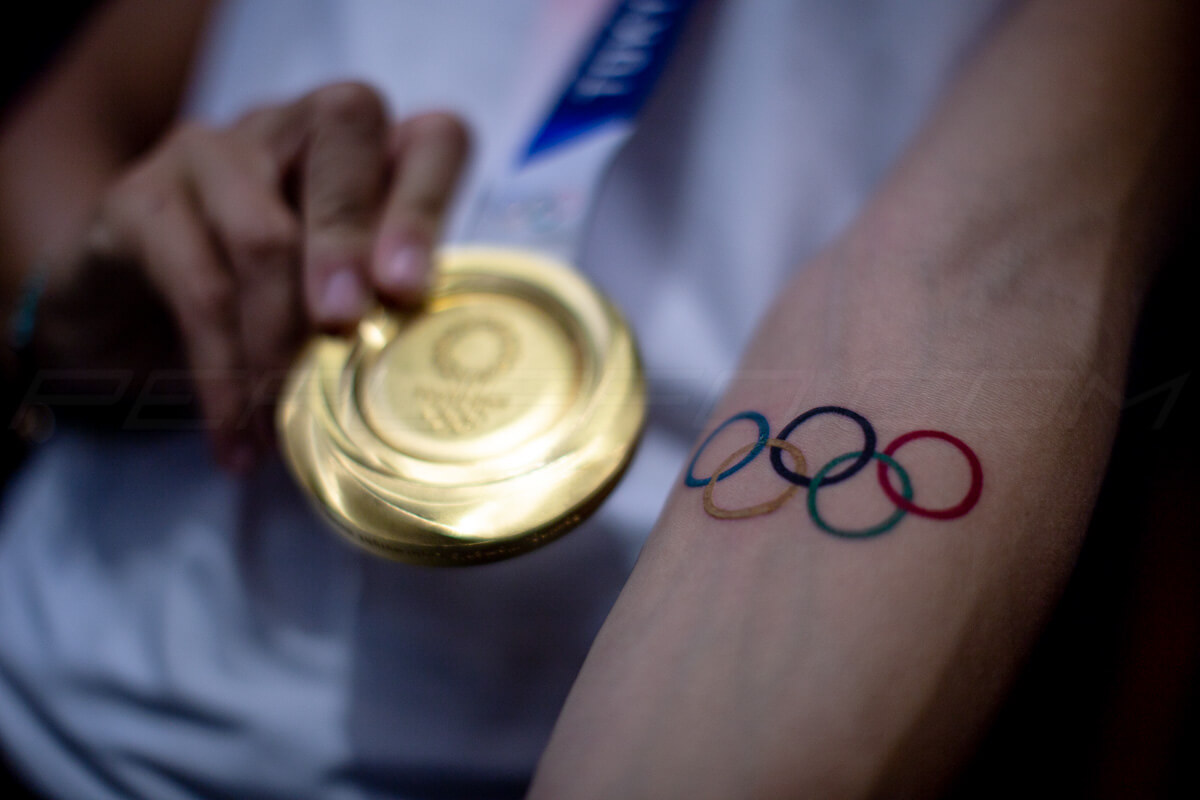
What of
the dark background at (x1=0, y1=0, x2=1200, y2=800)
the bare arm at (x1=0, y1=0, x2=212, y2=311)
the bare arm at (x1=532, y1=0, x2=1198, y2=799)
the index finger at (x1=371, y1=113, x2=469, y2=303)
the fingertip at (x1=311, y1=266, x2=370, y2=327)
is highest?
the bare arm at (x1=0, y1=0, x2=212, y2=311)

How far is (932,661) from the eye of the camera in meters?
0.27

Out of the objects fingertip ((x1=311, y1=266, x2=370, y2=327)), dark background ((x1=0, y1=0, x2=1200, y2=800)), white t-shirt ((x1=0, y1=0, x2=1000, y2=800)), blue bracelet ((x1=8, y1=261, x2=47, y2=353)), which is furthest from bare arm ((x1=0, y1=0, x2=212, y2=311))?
dark background ((x1=0, y1=0, x2=1200, y2=800))

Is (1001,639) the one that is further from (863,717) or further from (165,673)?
(165,673)

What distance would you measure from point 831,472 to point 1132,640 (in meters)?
0.18

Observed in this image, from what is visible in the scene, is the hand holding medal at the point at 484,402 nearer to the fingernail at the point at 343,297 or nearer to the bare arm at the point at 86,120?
the fingernail at the point at 343,297

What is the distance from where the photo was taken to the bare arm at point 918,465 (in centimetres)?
26

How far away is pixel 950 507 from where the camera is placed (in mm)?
288

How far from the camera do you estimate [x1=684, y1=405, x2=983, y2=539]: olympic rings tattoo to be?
0.29 meters

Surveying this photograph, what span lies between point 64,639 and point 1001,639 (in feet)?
1.97

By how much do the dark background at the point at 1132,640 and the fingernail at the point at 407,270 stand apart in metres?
0.38

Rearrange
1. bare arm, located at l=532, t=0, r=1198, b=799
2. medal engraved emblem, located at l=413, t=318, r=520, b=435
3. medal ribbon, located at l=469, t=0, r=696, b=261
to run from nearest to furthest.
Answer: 1. bare arm, located at l=532, t=0, r=1198, b=799
2. medal engraved emblem, located at l=413, t=318, r=520, b=435
3. medal ribbon, located at l=469, t=0, r=696, b=261

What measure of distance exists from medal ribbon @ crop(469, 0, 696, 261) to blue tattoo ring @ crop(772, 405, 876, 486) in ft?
0.81

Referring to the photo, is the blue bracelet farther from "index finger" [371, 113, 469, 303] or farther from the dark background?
the dark background

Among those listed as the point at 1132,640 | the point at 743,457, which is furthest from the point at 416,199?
the point at 1132,640
